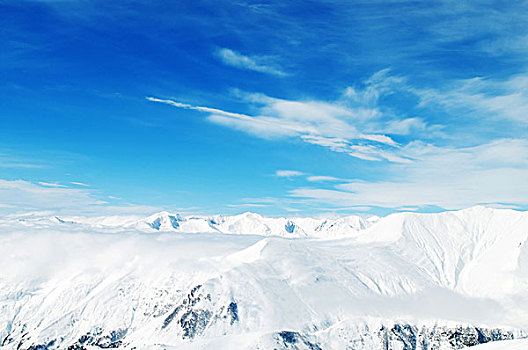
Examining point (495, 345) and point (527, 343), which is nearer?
point (527, 343)
